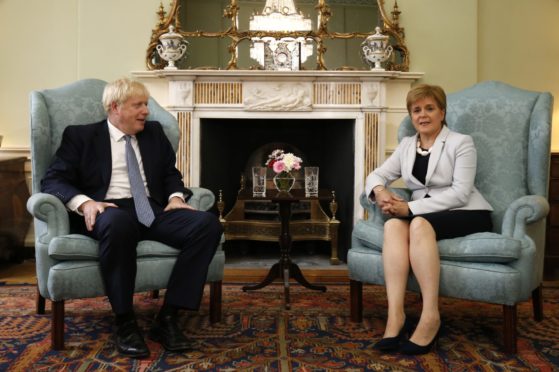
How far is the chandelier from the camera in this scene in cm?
406

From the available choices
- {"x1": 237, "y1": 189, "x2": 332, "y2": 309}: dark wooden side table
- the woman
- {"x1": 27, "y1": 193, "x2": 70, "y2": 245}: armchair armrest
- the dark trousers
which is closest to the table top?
{"x1": 237, "y1": 189, "x2": 332, "y2": 309}: dark wooden side table

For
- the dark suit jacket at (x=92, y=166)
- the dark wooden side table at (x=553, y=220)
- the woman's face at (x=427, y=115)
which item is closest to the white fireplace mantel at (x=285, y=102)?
the dark wooden side table at (x=553, y=220)

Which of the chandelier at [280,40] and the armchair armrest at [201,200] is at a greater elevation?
the chandelier at [280,40]

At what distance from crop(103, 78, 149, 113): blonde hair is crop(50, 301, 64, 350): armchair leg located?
879 mm

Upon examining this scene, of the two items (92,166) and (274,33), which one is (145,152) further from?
(274,33)

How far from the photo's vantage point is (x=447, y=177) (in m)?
2.65

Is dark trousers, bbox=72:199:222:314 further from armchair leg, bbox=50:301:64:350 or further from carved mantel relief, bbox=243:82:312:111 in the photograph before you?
carved mantel relief, bbox=243:82:312:111

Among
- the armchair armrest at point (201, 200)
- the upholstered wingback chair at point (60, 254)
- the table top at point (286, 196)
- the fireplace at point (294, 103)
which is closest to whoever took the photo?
the upholstered wingback chair at point (60, 254)

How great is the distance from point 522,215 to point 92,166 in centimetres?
180

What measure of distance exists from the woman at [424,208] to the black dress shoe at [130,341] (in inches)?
34.7

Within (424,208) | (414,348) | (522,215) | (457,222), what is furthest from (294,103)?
(414,348)

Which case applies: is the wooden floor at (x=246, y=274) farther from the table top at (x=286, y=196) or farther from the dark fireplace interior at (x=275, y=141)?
the table top at (x=286, y=196)

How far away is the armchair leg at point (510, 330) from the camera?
235cm

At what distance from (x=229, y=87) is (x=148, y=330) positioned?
6.15ft
